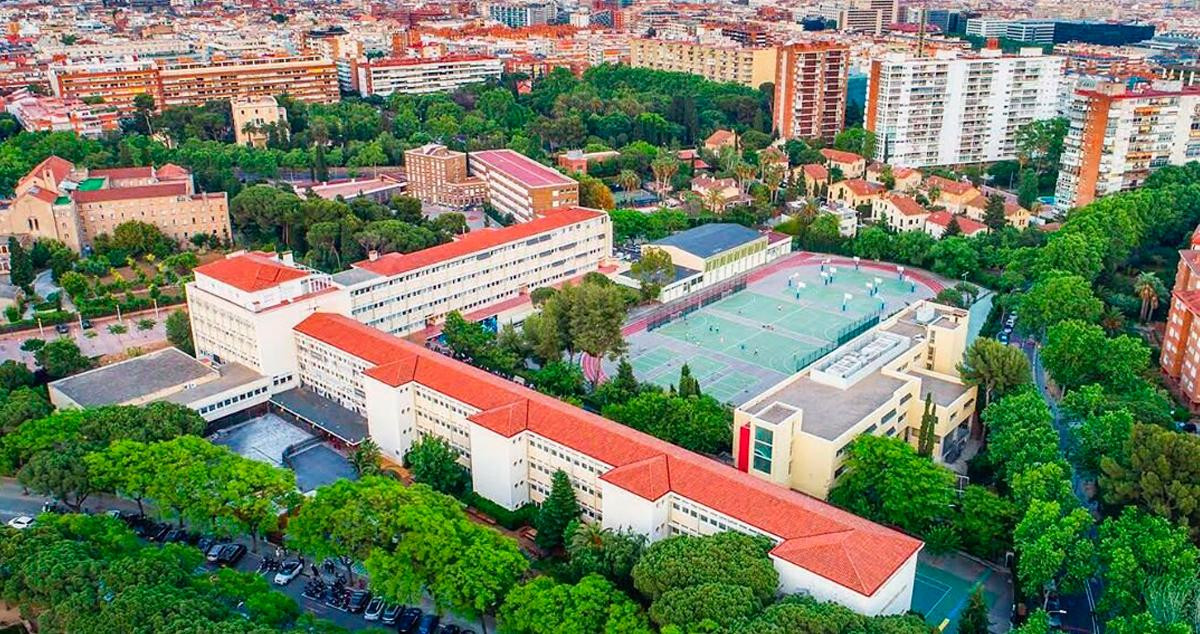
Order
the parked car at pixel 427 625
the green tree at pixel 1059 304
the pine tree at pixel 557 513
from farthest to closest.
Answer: the green tree at pixel 1059 304 < the pine tree at pixel 557 513 < the parked car at pixel 427 625

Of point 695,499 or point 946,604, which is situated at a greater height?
point 695,499

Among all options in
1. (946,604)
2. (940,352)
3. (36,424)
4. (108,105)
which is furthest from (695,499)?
(108,105)

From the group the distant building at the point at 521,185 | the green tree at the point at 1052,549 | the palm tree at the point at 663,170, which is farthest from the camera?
the palm tree at the point at 663,170

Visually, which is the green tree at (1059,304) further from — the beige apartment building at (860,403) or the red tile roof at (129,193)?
the red tile roof at (129,193)

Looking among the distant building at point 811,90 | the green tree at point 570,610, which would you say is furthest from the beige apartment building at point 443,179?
the green tree at point 570,610

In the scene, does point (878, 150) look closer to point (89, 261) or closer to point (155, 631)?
point (89, 261)

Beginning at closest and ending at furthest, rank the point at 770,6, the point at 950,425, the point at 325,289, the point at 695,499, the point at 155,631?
the point at 155,631 < the point at 695,499 < the point at 950,425 < the point at 325,289 < the point at 770,6
